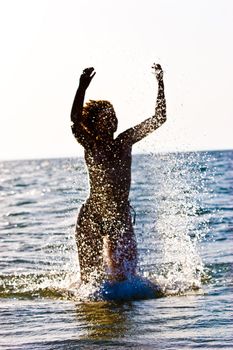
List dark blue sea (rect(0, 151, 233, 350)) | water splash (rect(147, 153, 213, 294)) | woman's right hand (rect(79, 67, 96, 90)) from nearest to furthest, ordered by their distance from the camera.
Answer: dark blue sea (rect(0, 151, 233, 350)), woman's right hand (rect(79, 67, 96, 90)), water splash (rect(147, 153, 213, 294))

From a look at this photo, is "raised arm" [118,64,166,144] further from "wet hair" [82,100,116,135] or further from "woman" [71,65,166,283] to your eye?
"wet hair" [82,100,116,135]

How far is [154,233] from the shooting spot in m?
14.5

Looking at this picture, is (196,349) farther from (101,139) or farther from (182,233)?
(182,233)

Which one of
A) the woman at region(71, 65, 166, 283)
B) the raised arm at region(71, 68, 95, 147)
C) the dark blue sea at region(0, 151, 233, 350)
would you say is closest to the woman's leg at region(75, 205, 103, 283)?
the woman at region(71, 65, 166, 283)

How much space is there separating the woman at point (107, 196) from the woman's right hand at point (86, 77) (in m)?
0.44

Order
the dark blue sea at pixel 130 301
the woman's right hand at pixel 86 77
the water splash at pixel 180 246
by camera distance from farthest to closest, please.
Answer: the water splash at pixel 180 246, the woman's right hand at pixel 86 77, the dark blue sea at pixel 130 301

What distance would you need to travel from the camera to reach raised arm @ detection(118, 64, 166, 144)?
775cm

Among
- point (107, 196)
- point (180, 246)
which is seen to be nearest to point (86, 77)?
point (107, 196)

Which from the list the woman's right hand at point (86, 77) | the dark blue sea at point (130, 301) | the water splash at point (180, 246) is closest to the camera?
the dark blue sea at point (130, 301)

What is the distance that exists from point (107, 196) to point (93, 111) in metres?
0.88

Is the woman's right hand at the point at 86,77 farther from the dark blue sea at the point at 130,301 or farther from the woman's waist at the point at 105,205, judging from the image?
the dark blue sea at the point at 130,301

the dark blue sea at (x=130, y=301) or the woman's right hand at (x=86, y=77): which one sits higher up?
the woman's right hand at (x=86, y=77)

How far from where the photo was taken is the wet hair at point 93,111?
7668 mm

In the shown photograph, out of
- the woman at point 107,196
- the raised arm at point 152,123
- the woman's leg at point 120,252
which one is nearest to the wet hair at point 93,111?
the woman at point 107,196
